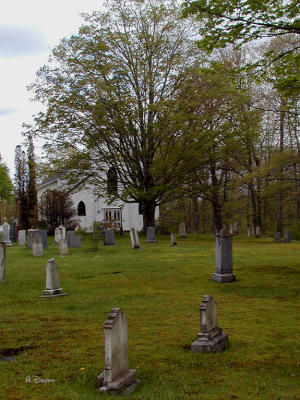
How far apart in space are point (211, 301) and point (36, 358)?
8.76 feet

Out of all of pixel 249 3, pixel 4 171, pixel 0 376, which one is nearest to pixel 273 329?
pixel 0 376

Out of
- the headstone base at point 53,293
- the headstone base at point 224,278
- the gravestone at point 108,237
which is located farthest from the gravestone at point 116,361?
the gravestone at point 108,237


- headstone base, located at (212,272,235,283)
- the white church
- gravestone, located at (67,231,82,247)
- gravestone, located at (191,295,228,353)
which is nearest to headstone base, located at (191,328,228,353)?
gravestone, located at (191,295,228,353)

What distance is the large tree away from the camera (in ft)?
97.8

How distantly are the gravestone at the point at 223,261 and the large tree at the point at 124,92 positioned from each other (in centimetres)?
1715

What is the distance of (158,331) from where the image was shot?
24.3 ft

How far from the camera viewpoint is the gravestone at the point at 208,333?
6.25 metres

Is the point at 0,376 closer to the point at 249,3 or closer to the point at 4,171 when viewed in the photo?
the point at 249,3

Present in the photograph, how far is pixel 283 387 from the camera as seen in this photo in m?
4.95

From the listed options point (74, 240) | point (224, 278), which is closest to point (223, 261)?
point (224, 278)

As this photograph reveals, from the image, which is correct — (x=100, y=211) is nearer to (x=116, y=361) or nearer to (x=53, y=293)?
(x=53, y=293)

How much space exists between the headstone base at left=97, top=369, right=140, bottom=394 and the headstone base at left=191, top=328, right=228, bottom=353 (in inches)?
54.8

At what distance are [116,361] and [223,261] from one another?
790 cm

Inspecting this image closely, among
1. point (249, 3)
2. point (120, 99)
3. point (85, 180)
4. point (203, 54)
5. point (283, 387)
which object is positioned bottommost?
point (283, 387)
